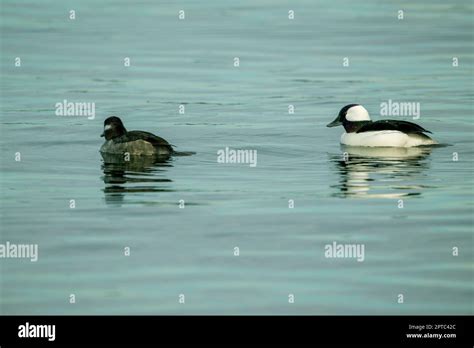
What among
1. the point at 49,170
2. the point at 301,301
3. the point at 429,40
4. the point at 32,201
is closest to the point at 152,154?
the point at 49,170

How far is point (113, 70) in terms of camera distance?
1251 inches

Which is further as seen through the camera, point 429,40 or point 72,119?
point 429,40

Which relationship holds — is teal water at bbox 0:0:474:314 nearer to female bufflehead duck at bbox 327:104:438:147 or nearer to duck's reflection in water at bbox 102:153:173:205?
duck's reflection in water at bbox 102:153:173:205

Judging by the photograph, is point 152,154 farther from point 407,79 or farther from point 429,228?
point 407,79

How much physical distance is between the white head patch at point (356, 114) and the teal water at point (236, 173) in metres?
0.67

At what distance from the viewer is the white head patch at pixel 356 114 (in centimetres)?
2385

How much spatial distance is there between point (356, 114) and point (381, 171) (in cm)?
390

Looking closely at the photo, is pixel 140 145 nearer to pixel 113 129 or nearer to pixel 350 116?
pixel 113 129

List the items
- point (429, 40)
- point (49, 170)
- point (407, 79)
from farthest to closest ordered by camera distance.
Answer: point (429, 40)
point (407, 79)
point (49, 170)

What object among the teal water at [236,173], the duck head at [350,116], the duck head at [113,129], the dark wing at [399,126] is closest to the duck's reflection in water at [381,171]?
the teal water at [236,173]

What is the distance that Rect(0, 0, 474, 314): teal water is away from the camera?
13.9 meters

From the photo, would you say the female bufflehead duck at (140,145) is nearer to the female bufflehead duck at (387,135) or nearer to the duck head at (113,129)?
the duck head at (113,129)

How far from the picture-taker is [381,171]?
66.1ft
